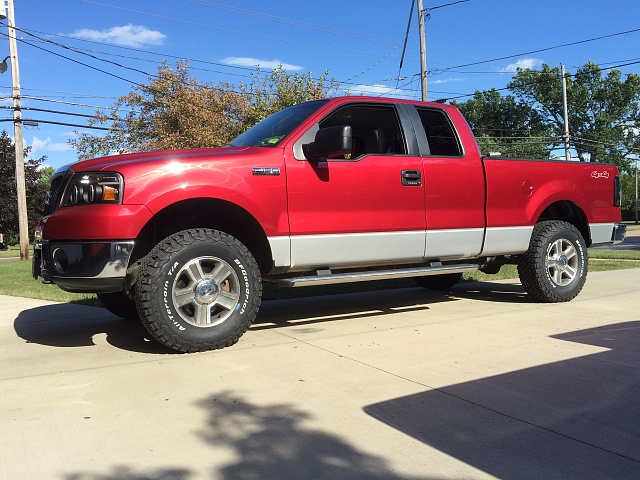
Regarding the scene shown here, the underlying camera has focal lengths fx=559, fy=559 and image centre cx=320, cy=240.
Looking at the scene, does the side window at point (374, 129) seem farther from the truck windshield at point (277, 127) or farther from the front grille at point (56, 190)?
the front grille at point (56, 190)

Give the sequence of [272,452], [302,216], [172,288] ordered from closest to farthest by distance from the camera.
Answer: [272,452] < [172,288] < [302,216]

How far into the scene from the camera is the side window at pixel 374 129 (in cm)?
556

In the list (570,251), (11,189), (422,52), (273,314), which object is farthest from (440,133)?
(11,189)

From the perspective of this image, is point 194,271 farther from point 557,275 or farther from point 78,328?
point 557,275

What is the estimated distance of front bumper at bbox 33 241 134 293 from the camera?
4.05m

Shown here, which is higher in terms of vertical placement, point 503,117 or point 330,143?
point 503,117

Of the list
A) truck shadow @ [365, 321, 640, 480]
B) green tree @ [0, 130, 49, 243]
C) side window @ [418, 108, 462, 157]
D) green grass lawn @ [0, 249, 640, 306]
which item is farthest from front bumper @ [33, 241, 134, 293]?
green tree @ [0, 130, 49, 243]

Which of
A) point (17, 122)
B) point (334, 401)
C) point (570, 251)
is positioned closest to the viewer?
→ point (334, 401)

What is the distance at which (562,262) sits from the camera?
657cm

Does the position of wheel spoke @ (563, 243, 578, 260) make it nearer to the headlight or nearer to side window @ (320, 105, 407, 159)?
side window @ (320, 105, 407, 159)

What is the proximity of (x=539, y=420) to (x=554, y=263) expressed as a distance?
3.87 metres

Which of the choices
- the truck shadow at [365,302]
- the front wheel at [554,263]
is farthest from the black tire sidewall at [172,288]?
the front wheel at [554,263]

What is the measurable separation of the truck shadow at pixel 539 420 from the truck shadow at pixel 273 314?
88.0 inches

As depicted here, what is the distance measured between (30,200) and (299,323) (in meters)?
35.3
